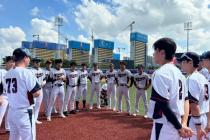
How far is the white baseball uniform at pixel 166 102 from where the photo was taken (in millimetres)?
3266

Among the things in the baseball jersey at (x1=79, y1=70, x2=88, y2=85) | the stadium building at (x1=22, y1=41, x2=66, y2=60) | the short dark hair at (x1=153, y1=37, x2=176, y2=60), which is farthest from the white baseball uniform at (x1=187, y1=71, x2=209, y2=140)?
the stadium building at (x1=22, y1=41, x2=66, y2=60)

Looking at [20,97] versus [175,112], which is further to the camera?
[20,97]

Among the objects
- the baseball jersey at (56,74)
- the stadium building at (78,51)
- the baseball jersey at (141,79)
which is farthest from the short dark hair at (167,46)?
the stadium building at (78,51)

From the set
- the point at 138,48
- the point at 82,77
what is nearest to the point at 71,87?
the point at 82,77

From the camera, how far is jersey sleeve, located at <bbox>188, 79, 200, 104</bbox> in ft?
13.7

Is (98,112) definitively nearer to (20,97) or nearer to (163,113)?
(20,97)

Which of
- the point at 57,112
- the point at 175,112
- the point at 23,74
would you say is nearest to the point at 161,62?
the point at 175,112

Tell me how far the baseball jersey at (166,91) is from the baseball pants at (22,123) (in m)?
2.03

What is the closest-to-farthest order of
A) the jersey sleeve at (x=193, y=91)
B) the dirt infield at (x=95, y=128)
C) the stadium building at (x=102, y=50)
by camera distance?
the jersey sleeve at (x=193, y=91), the dirt infield at (x=95, y=128), the stadium building at (x=102, y=50)

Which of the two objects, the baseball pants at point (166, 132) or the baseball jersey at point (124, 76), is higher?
the baseball jersey at point (124, 76)

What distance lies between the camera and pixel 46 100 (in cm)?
1176

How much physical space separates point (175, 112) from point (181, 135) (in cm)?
27

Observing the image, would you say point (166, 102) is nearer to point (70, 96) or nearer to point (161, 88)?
point (161, 88)

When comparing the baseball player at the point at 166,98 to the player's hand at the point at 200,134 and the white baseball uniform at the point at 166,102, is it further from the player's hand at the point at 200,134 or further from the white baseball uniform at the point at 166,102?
the player's hand at the point at 200,134
